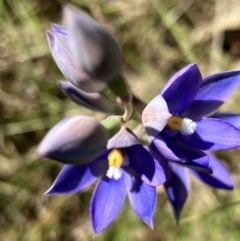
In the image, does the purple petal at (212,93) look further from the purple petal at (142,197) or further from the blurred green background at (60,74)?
the blurred green background at (60,74)

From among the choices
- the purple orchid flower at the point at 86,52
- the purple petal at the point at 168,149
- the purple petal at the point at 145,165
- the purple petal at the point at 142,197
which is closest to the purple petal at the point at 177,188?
the purple petal at the point at 142,197

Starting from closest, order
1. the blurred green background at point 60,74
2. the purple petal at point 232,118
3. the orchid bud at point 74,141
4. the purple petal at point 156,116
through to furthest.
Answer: the orchid bud at point 74,141, the purple petal at point 156,116, the purple petal at point 232,118, the blurred green background at point 60,74

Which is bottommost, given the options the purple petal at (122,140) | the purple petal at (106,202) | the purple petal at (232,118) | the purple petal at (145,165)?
the purple petal at (232,118)

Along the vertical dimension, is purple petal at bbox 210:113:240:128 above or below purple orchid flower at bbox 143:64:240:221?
below

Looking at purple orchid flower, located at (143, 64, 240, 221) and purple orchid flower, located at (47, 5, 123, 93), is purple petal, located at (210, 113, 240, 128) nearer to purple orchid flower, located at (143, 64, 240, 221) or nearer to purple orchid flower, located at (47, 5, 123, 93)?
purple orchid flower, located at (143, 64, 240, 221)

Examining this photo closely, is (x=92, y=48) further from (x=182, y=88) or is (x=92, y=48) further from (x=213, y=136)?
(x=213, y=136)

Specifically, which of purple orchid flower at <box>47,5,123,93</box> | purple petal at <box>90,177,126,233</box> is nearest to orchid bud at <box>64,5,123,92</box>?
purple orchid flower at <box>47,5,123,93</box>
